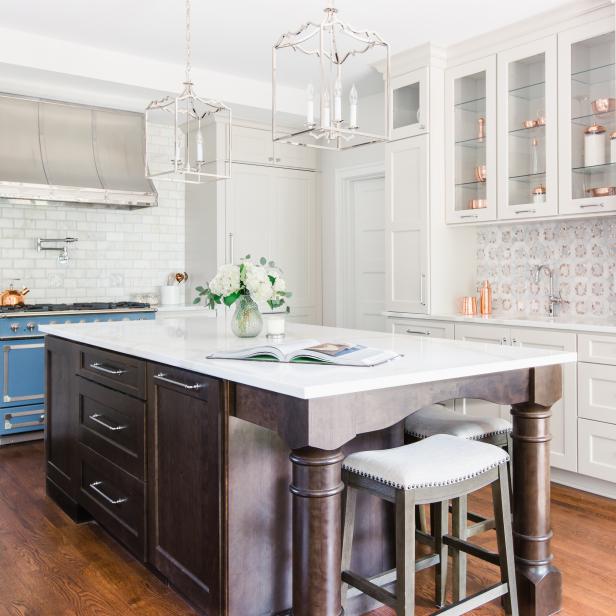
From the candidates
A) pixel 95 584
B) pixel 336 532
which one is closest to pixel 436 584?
pixel 336 532

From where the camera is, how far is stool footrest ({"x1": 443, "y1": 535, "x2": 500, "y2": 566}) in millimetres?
2174

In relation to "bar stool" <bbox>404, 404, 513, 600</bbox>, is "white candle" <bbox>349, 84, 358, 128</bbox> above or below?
above

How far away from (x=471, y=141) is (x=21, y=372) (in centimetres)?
360

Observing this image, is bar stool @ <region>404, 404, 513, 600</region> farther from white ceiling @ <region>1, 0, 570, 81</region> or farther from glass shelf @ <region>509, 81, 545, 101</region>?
white ceiling @ <region>1, 0, 570, 81</region>

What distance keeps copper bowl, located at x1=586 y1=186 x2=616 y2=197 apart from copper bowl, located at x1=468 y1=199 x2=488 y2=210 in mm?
743

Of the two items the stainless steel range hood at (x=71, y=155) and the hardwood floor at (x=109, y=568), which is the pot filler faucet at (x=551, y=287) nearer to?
the hardwood floor at (x=109, y=568)

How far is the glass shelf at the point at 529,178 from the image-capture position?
4139 mm

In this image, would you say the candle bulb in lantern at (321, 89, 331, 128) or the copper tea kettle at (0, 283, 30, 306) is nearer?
the candle bulb in lantern at (321, 89, 331, 128)

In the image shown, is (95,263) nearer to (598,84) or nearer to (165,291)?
(165,291)

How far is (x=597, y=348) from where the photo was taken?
142 inches

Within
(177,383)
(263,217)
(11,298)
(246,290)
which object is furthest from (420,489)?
(263,217)

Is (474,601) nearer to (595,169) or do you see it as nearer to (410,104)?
(595,169)

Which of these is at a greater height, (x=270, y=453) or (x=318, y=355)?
(x=318, y=355)

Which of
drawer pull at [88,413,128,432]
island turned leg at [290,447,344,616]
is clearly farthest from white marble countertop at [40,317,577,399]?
drawer pull at [88,413,128,432]
